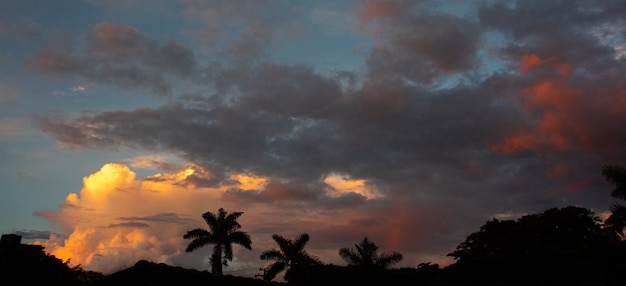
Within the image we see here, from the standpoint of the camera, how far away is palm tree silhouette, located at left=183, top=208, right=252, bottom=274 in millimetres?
56647

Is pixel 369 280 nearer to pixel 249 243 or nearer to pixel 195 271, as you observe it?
pixel 195 271

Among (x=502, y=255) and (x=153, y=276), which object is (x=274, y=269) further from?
(x=153, y=276)

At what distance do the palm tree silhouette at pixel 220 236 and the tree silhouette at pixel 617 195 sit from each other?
37798 millimetres

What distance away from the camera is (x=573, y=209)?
50.8m

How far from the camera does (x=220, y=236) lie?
189ft

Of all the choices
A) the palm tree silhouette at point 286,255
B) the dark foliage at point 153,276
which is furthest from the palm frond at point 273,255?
the dark foliage at point 153,276

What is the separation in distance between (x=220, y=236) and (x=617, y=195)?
4103 cm

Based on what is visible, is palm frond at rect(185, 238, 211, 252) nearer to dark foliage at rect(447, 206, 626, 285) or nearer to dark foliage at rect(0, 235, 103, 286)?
dark foliage at rect(447, 206, 626, 285)

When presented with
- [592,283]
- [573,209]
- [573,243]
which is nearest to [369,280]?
[592,283]

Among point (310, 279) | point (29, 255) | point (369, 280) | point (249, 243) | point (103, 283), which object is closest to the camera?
point (103, 283)

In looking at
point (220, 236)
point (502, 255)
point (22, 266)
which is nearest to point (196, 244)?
point (220, 236)

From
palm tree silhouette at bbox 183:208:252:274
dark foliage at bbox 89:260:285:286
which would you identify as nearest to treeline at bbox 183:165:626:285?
palm tree silhouette at bbox 183:208:252:274

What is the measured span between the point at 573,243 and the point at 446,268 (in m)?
31.3

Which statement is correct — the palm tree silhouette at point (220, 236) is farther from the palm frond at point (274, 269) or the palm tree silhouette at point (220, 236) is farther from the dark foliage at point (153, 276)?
the dark foliage at point (153, 276)
